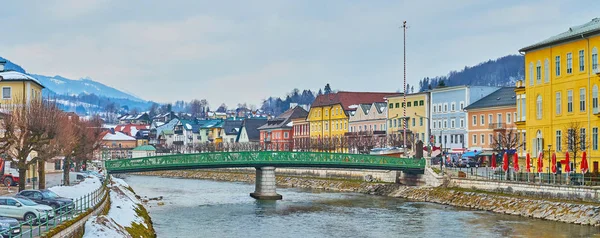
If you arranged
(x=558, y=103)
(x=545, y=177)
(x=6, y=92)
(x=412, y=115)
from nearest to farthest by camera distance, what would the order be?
(x=545, y=177)
(x=558, y=103)
(x=6, y=92)
(x=412, y=115)

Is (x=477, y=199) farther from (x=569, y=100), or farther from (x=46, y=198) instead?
(x=46, y=198)

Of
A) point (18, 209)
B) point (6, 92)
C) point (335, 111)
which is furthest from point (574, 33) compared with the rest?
point (335, 111)

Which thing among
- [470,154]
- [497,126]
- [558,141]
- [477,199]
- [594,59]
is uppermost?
[594,59]

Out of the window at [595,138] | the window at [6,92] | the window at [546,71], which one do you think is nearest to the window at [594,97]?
the window at [595,138]

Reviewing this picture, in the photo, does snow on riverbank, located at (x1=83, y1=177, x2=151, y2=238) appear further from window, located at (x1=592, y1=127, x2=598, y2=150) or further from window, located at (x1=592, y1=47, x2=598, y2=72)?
window, located at (x1=592, y1=47, x2=598, y2=72)

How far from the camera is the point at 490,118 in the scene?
97.9m

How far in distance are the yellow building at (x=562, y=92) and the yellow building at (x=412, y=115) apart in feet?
132

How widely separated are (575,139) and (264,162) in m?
28.9

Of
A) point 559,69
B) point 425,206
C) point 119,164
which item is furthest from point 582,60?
point 119,164

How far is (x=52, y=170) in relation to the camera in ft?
372

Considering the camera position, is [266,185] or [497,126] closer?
[266,185]

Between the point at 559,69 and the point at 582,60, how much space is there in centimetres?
347

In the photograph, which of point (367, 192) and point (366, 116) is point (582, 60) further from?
point (366, 116)

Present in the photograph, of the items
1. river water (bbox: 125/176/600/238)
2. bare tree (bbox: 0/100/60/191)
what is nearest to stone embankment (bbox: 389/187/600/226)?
river water (bbox: 125/176/600/238)
